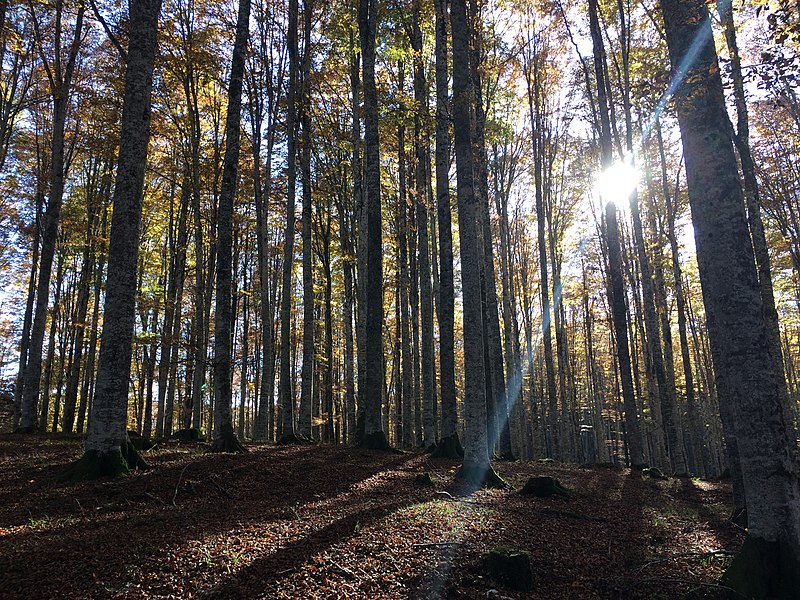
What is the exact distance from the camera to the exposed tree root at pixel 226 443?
31.1 ft

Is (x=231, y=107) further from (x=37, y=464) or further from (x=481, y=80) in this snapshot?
(x=481, y=80)

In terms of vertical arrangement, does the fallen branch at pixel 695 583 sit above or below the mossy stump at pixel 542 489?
above

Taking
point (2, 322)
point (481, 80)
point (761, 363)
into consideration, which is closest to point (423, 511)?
point (761, 363)

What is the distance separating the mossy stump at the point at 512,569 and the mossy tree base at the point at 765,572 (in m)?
1.61

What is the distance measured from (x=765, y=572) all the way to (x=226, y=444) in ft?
30.0

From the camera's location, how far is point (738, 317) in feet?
12.5

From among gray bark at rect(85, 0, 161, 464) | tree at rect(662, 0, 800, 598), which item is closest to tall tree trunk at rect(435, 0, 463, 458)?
gray bark at rect(85, 0, 161, 464)

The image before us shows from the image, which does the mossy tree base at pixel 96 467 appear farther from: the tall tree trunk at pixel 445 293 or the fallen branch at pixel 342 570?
the tall tree trunk at pixel 445 293

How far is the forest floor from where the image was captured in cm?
360

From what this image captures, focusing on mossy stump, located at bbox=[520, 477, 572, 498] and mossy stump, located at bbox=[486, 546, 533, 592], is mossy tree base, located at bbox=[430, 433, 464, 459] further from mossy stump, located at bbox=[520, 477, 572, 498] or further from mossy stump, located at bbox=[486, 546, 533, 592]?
mossy stump, located at bbox=[486, 546, 533, 592]

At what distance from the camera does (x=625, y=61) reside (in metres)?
14.7

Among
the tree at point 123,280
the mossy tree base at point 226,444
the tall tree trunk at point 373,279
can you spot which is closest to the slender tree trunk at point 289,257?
the tall tree trunk at point 373,279

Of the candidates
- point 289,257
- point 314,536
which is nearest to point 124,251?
point 314,536

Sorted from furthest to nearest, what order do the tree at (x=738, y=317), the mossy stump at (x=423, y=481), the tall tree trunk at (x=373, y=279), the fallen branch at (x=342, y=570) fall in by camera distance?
1. the tall tree trunk at (x=373, y=279)
2. the mossy stump at (x=423, y=481)
3. the fallen branch at (x=342, y=570)
4. the tree at (x=738, y=317)
